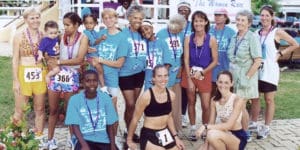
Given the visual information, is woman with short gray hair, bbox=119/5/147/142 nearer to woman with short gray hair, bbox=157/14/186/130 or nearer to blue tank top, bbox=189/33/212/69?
woman with short gray hair, bbox=157/14/186/130

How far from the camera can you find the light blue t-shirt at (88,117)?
513cm

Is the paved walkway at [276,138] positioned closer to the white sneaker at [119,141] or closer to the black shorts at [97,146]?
the white sneaker at [119,141]

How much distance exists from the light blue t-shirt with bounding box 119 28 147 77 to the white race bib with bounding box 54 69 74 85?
0.64 meters

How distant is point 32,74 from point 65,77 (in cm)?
39

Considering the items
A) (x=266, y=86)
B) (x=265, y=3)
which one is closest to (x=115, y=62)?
(x=266, y=86)

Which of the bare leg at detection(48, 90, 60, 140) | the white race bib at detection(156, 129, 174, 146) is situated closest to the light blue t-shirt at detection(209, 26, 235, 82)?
the white race bib at detection(156, 129, 174, 146)

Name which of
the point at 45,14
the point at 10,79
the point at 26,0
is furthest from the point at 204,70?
the point at 26,0

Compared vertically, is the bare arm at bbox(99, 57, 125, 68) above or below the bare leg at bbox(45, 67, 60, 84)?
above

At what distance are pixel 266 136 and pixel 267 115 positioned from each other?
305mm

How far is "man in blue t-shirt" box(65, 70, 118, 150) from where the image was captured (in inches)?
202

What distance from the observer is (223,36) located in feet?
21.9

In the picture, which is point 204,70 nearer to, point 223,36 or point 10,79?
point 223,36

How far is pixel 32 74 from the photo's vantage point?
5.84 m

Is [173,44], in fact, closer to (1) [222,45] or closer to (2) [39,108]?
(1) [222,45]
